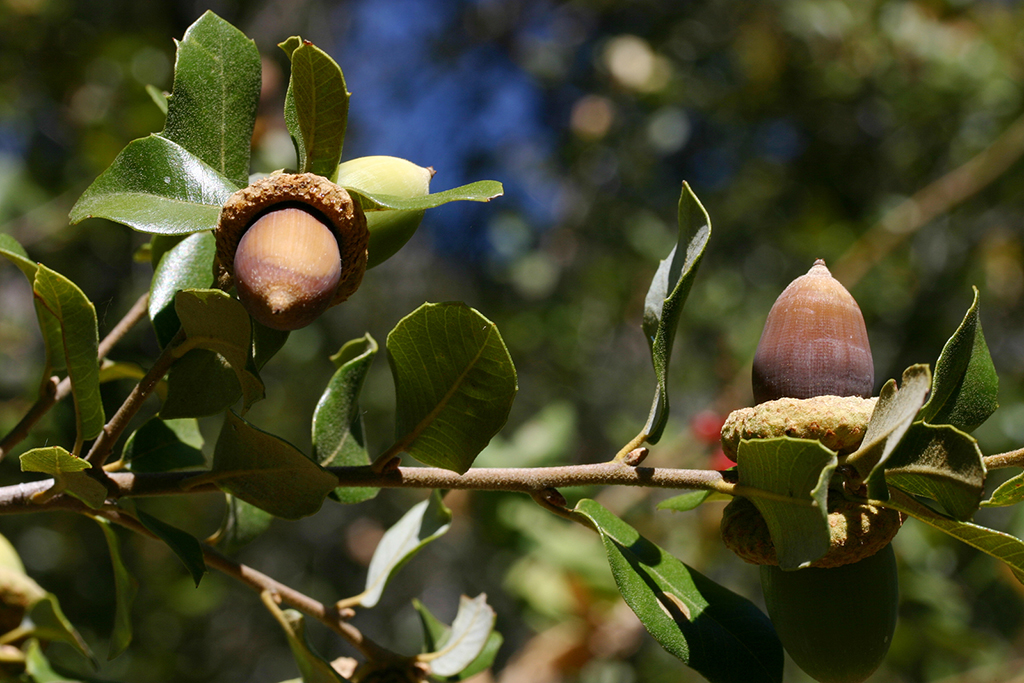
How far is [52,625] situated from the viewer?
909mm

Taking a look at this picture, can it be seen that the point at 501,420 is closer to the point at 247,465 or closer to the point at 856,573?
the point at 247,465

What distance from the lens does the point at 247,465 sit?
2.17ft

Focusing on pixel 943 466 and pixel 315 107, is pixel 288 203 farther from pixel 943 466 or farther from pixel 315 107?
pixel 943 466

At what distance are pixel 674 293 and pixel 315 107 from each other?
0.30 meters

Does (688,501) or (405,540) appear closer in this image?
(688,501)

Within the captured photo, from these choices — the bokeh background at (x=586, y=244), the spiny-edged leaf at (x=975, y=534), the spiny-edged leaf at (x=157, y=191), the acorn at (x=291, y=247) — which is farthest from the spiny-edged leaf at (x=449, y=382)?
the bokeh background at (x=586, y=244)

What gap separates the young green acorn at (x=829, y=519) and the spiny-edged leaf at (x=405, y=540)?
38 cm

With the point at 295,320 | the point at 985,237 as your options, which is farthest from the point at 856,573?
the point at 985,237

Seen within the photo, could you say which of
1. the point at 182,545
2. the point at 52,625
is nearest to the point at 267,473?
the point at 182,545

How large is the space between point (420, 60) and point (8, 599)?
144 inches

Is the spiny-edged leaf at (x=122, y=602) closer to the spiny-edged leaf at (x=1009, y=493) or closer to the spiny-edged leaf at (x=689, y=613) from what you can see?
the spiny-edged leaf at (x=689, y=613)

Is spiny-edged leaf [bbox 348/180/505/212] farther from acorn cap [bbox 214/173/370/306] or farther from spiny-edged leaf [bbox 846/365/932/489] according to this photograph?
spiny-edged leaf [bbox 846/365/932/489]

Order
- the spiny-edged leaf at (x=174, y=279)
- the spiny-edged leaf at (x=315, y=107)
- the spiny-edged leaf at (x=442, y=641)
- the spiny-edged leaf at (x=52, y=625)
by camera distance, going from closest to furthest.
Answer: the spiny-edged leaf at (x=315, y=107), the spiny-edged leaf at (x=174, y=279), the spiny-edged leaf at (x=52, y=625), the spiny-edged leaf at (x=442, y=641)

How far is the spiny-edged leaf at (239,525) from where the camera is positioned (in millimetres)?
961
